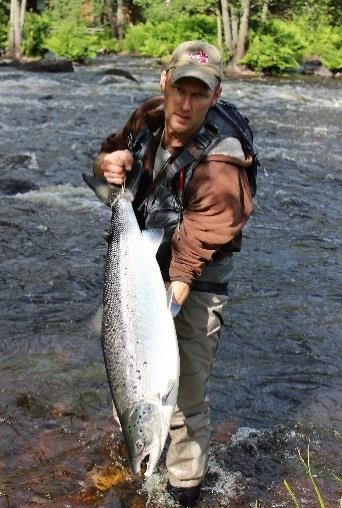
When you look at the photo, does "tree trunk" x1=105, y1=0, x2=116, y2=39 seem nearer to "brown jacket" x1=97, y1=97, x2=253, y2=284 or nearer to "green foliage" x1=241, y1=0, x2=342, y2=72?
"green foliage" x1=241, y1=0, x2=342, y2=72

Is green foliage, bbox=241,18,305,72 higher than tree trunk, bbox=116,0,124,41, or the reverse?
green foliage, bbox=241,18,305,72

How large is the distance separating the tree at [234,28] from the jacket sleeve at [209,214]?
26235 mm

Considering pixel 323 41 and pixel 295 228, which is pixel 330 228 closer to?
pixel 295 228

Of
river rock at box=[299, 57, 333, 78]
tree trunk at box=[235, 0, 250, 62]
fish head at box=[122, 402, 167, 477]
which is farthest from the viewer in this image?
tree trunk at box=[235, 0, 250, 62]

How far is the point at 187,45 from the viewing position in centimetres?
256

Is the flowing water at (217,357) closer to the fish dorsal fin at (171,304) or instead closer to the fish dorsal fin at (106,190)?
the fish dorsal fin at (171,304)

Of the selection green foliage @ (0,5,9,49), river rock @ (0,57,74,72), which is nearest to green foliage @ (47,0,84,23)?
green foliage @ (0,5,9,49)

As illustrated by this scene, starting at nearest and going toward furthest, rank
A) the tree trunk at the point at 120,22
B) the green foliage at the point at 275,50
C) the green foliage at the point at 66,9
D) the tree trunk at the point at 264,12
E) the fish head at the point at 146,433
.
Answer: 1. the fish head at the point at 146,433
2. the green foliage at the point at 275,50
3. the tree trunk at the point at 264,12
4. the tree trunk at the point at 120,22
5. the green foliage at the point at 66,9

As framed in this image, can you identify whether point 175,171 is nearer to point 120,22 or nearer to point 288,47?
point 288,47

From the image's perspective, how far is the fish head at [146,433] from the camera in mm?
2098

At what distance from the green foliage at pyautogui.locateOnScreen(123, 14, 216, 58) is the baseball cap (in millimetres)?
29196

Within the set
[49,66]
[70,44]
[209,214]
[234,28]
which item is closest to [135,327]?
[209,214]

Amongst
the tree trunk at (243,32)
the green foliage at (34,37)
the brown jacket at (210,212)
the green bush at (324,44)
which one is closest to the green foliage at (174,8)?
the tree trunk at (243,32)

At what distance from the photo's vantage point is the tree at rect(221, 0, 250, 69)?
28.1 metres
